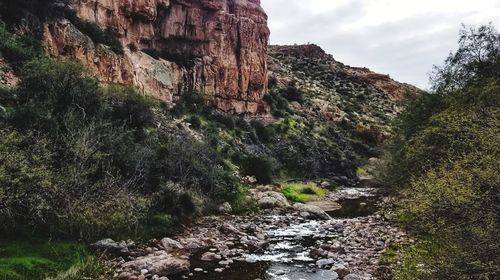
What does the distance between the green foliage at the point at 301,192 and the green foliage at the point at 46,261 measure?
914 inches

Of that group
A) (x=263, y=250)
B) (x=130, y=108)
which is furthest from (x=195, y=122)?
(x=263, y=250)

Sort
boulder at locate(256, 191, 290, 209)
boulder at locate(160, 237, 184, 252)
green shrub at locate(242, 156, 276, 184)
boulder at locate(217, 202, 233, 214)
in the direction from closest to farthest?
boulder at locate(160, 237, 184, 252) < boulder at locate(217, 202, 233, 214) < boulder at locate(256, 191, 290, 209) < green shrub at locate(242, 156, 276, 184)

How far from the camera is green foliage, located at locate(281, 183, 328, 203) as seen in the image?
113 ft

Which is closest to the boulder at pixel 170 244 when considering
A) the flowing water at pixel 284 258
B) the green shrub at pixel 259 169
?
the flowing water at pixel 284 258

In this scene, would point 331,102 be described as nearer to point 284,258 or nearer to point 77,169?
point 284,258

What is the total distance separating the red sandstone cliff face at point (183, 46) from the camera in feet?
124

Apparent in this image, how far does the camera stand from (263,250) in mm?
17359

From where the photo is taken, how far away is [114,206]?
597 inches

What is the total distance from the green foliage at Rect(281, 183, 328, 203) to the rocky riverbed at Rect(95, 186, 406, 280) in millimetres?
8408

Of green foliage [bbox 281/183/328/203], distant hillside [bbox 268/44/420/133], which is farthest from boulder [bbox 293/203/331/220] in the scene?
distant hillside [bbox 268/44/420/133]

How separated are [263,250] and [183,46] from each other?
41.7 m

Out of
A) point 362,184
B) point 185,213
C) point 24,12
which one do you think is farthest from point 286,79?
point 185,213

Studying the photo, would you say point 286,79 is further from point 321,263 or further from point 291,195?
point 321,263

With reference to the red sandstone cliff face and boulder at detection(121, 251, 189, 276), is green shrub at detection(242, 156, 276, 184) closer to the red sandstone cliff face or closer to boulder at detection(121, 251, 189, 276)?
the red sandstone cliff face
